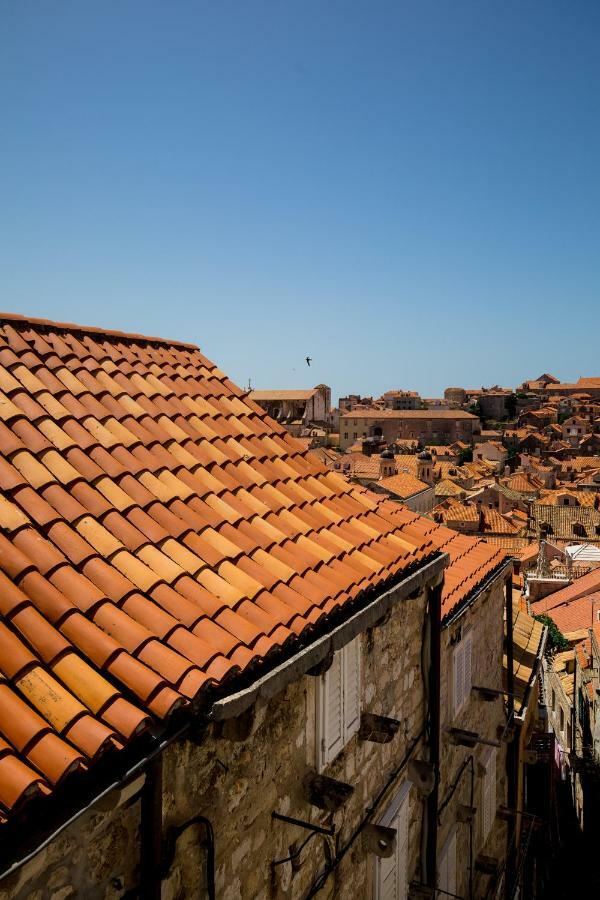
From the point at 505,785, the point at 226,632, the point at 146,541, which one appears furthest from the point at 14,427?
the point at 505,785

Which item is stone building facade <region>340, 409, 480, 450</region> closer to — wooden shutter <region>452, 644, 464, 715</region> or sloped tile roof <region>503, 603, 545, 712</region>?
sloped tile roof <region>503, 603, 545, 712</region>

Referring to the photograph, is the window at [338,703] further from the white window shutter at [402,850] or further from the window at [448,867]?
the window at [448,867]

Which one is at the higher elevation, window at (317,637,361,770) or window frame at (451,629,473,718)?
window at (317,637,361,770)

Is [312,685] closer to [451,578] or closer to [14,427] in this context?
[14,427]

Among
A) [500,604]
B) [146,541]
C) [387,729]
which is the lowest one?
[500,604]

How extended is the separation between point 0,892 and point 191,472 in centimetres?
271

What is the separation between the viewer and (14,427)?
3.71 m

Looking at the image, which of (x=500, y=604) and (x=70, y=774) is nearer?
(x=70, y=774)

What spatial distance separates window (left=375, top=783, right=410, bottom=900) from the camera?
5.30 m

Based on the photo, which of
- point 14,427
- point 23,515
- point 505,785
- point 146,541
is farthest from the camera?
point 505,785

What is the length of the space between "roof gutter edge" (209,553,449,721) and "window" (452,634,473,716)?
2.77 metres

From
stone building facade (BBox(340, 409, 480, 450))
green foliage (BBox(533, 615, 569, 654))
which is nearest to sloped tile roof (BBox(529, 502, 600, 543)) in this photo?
green foliage (BBox(533, 615, 569, 654))

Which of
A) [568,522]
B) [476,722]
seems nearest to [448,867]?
[476,722]

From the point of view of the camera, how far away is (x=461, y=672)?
7875 millimetres
